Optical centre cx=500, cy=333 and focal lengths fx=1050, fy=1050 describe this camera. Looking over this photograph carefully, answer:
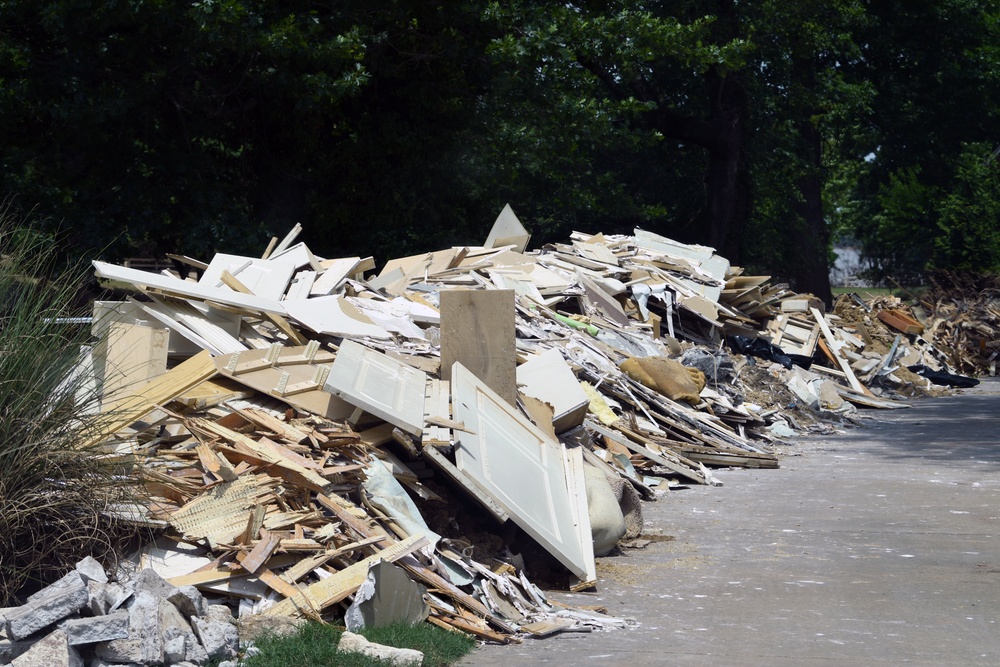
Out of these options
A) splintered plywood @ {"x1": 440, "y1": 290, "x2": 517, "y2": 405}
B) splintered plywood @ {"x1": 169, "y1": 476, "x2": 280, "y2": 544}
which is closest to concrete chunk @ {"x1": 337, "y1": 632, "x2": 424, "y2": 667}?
splintered plywood @ {"x1": 169, "y1": 476, "x2": 280, "y2": 544}

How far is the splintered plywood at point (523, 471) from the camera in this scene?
6152mm

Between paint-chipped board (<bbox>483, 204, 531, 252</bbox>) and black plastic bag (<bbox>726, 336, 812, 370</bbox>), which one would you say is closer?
black plastic bag (<bbox>726, 336, 812, 370</bbox>)

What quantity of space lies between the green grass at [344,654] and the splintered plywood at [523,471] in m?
1.21

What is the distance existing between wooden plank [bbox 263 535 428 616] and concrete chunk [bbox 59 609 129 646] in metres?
0.80

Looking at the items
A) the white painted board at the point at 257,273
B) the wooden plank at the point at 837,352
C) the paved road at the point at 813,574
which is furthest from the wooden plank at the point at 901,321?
the white painted board at the point at 257,273

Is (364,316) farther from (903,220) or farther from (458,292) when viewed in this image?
(903,220)

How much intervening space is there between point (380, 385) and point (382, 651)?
8.61 ft

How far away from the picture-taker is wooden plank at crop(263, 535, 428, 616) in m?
4.85

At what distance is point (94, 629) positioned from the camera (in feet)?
13.5

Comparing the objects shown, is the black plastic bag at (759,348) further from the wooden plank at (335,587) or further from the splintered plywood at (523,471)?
the wooden plank at (335,587)

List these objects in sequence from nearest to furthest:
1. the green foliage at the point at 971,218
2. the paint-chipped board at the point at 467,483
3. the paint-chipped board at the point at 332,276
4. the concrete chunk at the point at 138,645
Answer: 1. the concrete chunk at the point at 138,645
2. the paint-chipped board at the point at 467,483
3. the paint-chipped board at the point at 332,276
4. the green foliage at the point at 971,218

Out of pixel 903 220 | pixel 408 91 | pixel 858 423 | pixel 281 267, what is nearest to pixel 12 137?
pixel 408 91

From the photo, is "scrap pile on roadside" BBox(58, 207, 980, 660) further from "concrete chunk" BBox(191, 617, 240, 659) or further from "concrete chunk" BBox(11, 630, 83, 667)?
"concrete chunk" BBox(11, 630, 83, 667)

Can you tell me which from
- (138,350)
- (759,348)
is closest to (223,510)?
(138,350)
